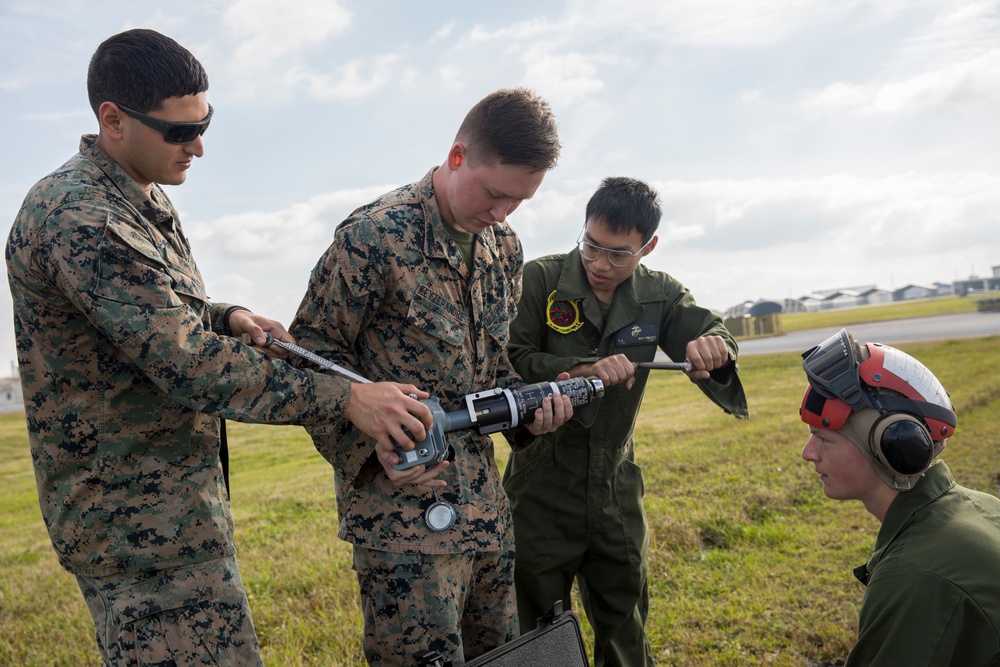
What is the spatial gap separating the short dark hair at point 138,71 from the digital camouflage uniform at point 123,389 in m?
0.22

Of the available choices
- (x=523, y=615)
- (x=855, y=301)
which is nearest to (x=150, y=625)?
(x=523, y=615)

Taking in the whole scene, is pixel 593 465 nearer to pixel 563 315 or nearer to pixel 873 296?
pixel 563 315

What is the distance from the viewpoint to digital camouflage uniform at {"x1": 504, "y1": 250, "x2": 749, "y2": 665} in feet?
12.6

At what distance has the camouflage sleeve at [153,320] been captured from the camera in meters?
2.25

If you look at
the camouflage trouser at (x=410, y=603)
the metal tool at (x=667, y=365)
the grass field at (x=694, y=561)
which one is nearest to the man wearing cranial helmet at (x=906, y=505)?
the metal tool at (x=667, y=365)

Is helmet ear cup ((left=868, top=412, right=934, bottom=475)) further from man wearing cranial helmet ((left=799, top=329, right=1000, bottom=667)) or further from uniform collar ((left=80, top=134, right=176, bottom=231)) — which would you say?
uniform collar ((left=80, top=134, right=176, bottom=231))

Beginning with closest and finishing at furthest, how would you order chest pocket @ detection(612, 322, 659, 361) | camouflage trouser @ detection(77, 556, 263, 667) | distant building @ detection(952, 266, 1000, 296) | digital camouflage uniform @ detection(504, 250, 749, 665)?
camouflage trouser @ detection(77, 556, 263, 667) → digital camouflage uniform @ detection(504, 250, 749, 665) → chest pocket @ detection(612, 322, 659, 361) → distant building @ detection(952, 266, 1000, 296)

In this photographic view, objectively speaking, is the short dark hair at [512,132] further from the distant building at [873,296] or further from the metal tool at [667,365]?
the distant building at [873,296]

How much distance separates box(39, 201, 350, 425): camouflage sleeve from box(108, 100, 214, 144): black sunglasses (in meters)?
0.30

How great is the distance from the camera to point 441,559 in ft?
9.30

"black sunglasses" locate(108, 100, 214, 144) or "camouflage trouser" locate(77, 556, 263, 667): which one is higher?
"black sunglasses" locate(108, 100, 214, 144)

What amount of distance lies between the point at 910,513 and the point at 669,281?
6.16ft

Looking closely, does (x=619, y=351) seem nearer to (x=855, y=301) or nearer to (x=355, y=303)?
(x=355, y=303)

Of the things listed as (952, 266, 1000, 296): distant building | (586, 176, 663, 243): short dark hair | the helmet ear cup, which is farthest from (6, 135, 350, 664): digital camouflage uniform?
(952, 266, 1000, 296): distant building
